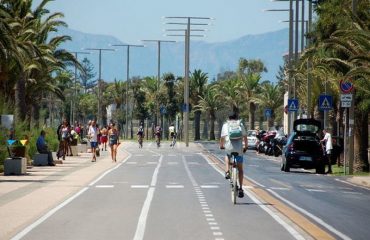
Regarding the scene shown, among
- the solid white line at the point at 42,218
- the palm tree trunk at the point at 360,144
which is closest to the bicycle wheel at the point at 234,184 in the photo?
the solid white line at the point at 42,218

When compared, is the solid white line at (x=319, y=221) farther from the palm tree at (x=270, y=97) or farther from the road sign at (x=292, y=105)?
the palm tree at (x=270, y=97)

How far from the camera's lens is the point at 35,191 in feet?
85.8

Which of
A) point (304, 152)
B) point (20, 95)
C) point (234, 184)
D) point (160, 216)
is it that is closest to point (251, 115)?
point (20, 95)

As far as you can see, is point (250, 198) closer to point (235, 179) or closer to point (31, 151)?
point (235, 179)

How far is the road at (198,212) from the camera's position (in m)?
15.9

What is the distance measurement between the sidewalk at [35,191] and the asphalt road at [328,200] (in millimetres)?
5285

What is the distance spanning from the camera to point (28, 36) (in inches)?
2080

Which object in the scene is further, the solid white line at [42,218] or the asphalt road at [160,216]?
the asphalt road at [160,216]

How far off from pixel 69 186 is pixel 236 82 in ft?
302

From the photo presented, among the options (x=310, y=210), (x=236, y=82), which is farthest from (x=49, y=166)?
(x=236, y=82)

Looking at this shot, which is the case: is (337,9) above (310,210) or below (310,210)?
above

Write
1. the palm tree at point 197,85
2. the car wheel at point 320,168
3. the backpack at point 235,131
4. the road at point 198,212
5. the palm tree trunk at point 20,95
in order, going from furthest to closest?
the palm tree at point 197,85 → the palm tree trunk at point 20,95 → the car wheel at point 320,168 → the backpack at point 235,131 → the road at point 198,212

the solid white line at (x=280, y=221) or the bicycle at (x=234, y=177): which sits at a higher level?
the bicycle at (x=234, y=177)

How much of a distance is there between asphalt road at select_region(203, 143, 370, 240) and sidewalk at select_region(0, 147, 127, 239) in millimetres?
5285
